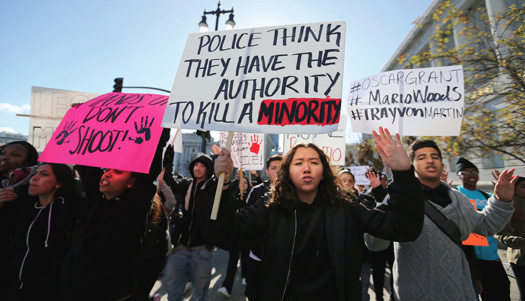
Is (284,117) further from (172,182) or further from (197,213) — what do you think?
(172,182)

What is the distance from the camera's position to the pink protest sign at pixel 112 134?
1.86 meters

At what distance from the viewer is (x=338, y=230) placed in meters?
1.57

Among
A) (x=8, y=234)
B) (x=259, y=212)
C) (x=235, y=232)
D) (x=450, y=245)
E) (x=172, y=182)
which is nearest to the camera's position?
(x=235, y=232)

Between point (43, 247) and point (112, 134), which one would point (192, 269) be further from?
point (112, 134)

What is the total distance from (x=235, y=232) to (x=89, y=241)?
1257 mm

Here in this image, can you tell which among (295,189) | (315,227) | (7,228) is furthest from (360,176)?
(7,228)

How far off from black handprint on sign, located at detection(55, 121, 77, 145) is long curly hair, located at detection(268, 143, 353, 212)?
1838 millimetres

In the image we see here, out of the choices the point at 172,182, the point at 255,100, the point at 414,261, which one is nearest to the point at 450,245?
the point at 414,261

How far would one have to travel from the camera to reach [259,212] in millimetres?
1744

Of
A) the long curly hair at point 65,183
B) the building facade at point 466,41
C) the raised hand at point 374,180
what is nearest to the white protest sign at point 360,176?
the building facade at point 466,41

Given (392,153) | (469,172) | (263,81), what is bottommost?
(469,172)

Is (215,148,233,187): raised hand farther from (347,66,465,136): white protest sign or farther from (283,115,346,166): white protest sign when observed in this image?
(283,115,346,166): white protest sign

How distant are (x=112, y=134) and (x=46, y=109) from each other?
1808mm

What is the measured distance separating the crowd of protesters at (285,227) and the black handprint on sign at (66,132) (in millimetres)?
405
